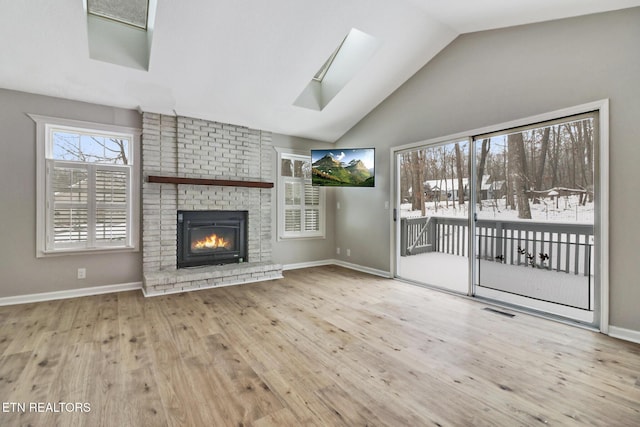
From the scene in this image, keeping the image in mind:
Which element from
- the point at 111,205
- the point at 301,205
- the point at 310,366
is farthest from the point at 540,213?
the point at 111,205

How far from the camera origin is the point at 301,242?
5.74 metres

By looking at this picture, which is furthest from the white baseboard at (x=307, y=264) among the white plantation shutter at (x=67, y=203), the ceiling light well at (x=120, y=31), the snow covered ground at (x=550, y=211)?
the ceiling light well at (x=120, y=31)

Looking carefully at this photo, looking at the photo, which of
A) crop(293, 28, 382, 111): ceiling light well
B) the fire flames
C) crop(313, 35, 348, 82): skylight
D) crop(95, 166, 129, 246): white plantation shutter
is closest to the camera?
crop(293, 28, 382, 111): ceiling light well

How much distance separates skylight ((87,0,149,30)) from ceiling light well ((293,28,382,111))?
210 centimetres

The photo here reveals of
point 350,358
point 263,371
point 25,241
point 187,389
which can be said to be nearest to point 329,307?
point 350,358

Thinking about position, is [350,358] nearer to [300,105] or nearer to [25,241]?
[300,105]

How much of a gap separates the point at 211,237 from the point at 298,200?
176 cm

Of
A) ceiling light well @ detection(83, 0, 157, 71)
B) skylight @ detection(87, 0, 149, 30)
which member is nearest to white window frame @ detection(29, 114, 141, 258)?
ceiling light well @ detection(83, 0, 157, 71)

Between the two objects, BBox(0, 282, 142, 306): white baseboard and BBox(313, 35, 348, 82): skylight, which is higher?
BBox(313, 35, 348, 82): skylight

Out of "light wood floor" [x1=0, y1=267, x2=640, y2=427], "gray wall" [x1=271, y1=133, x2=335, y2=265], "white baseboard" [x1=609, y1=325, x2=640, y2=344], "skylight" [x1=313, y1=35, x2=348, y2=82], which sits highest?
"skylight" [x1=313, y1=35, x2=348, y2=82]

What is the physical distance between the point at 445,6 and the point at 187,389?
4225 mm

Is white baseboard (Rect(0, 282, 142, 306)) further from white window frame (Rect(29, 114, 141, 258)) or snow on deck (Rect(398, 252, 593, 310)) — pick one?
snow on deck (Rect(398, 252, 593, 310))

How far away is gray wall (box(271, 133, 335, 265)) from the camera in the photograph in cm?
545

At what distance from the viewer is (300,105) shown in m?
4.58
